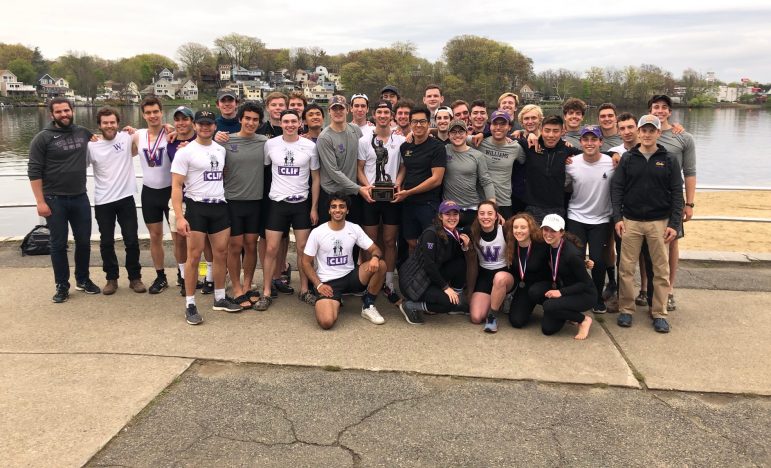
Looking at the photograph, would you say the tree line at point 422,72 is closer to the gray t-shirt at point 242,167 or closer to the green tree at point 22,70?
the green tree at point 22,70

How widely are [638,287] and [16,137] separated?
4158 cm

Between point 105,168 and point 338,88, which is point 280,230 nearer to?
point 105,168

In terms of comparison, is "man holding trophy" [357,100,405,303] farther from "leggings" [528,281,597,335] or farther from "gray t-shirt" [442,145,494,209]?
"leggings" [528,281,597,335]

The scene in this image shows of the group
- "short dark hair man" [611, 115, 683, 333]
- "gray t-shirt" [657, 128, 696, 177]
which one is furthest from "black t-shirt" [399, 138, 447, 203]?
"gray t-shirt" [657, 128, 696, 177]

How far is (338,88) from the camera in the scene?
121m

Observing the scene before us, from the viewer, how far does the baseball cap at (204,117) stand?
4746mm

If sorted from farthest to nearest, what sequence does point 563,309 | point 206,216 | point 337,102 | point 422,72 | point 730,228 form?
point 422,72, point 730,228, point 337,102, point 206,216, point 563,309

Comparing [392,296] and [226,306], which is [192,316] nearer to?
[226,306]

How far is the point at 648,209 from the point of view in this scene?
472 centimetres

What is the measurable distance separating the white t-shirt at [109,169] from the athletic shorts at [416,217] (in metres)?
2.90

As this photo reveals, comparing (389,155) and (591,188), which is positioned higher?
(389,155)

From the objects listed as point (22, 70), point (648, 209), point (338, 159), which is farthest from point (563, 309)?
point (22, 70)

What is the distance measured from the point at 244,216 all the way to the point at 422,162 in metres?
1.78

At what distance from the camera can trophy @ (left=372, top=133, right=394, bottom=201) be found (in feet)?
16.8
